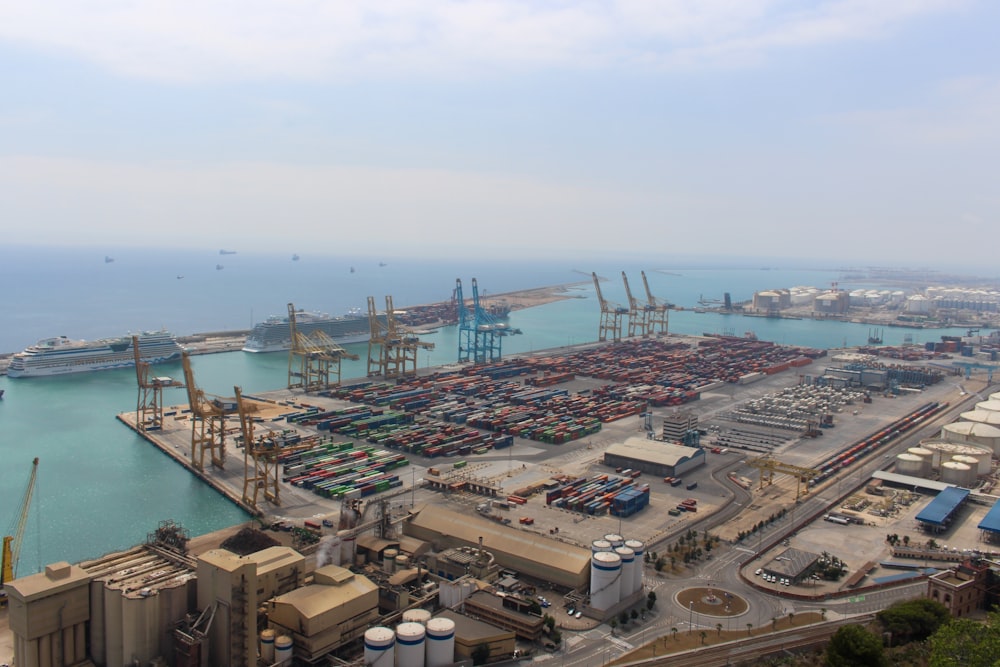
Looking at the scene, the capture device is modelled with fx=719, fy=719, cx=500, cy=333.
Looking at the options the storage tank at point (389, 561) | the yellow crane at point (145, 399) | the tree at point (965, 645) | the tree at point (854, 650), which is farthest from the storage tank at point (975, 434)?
the yellow crane at point (145, 399)

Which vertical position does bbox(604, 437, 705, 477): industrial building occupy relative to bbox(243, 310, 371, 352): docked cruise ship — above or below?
below

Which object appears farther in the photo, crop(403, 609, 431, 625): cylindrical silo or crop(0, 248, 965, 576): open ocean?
crop(0, 248, 965, 576): open ocean

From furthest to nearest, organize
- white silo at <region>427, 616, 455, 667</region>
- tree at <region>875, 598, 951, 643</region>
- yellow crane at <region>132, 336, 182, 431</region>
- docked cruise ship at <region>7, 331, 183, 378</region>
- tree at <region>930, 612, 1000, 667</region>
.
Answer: docked cruise ship at <region>7, 331, 183, 378</region> → yellow crane at <region>132, 336, 182, 431</region> → tree at <region>875, 598, 951, 643</region> → white silo at <region>427, 616, 455, 667</region> → tree at <region>930, 612, 1000, 667</region>

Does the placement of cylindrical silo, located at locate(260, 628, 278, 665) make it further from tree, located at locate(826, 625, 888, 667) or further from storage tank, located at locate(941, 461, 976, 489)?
storage tank, located at locate(941, 461, 976, 489)

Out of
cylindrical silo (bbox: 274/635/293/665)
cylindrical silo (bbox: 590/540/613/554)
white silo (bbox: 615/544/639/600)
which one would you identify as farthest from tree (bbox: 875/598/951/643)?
cylindrical silo (bbox: 274/635/293/665)

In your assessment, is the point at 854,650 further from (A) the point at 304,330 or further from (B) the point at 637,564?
(A) the point at 304,330
